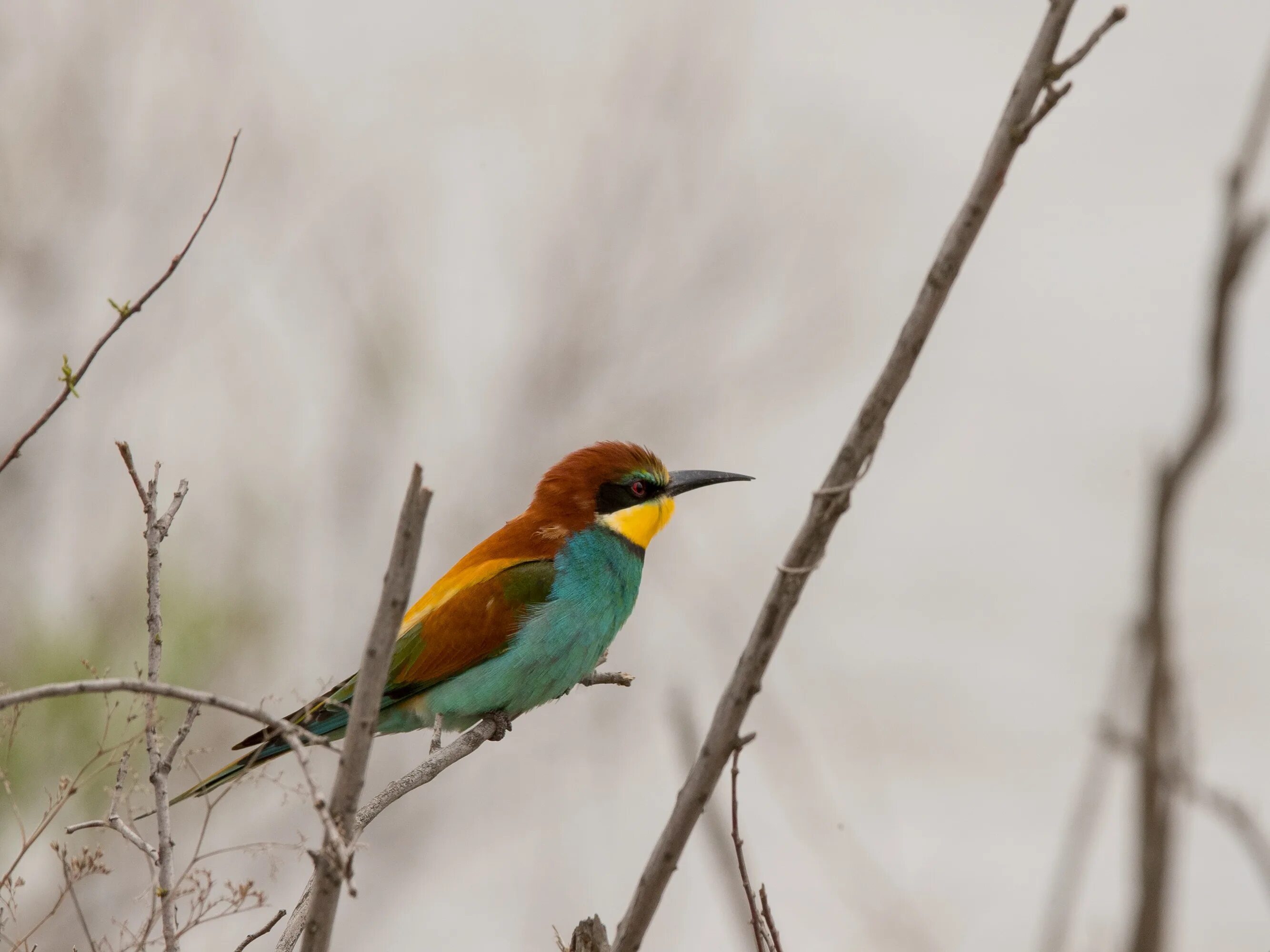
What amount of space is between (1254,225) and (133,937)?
1210mm

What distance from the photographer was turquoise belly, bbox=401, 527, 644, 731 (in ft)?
10.8

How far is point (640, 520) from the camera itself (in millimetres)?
3609

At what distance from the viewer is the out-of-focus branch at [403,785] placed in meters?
1.46

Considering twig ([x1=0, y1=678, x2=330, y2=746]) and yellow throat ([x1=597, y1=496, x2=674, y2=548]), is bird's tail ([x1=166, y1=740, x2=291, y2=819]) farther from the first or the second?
twig ([x1=0, y1=678, x2=330, y2=746])

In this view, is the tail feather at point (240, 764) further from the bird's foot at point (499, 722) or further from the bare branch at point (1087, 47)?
the bare branch at point (1087, 47)

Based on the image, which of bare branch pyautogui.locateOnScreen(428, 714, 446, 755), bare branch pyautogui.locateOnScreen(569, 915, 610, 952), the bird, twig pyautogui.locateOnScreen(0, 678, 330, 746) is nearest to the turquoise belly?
the bird

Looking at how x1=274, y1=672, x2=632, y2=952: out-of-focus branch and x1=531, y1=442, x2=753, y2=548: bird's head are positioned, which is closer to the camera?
x1=274, y1=672, x2=632, y2=952: out-of-focus branch

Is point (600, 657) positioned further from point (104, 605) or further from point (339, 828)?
point (339, 828)

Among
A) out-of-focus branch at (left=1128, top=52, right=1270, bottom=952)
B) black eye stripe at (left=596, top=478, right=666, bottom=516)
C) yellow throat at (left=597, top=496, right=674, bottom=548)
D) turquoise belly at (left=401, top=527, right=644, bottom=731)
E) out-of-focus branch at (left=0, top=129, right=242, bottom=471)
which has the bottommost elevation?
out-of-focus branch at (left=1128, top=52, right=1270, bottom=952)

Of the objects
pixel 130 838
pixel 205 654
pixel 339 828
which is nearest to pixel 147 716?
pixel 130 838

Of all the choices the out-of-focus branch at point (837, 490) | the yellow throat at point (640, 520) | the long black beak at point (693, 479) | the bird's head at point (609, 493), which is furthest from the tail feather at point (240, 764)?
the out-of-focus branch at point (837, 490)

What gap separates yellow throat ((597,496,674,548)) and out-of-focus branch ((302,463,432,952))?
2.43 m

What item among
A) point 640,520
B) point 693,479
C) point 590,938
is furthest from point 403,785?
point 693,479

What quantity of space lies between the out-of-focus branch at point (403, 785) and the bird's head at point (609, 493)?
634 millimetres
